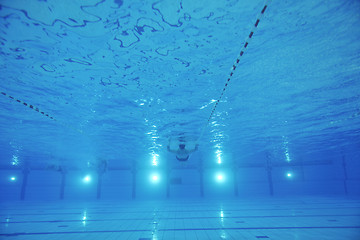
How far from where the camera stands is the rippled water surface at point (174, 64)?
10.2ft

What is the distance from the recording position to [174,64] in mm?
4289

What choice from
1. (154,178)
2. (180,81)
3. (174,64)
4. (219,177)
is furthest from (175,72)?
(219,177)

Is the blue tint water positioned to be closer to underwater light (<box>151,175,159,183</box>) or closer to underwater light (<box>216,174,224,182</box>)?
underwater light (<box>151,175,159,183</box>)

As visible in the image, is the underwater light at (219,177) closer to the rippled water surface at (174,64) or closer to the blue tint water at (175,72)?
the blue tint water at (175,72)

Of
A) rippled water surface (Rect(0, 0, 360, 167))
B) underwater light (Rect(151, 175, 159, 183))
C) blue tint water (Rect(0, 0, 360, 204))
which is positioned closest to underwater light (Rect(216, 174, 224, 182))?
underwater light (Rect(151, 175, 159, 183))

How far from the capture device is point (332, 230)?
7496mm

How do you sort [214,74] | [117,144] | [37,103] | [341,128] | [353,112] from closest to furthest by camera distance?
[214,74]
[37,103]
[353,112]
[341,128]
[117,144]

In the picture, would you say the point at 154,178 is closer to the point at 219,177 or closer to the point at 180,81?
the point at 219,177

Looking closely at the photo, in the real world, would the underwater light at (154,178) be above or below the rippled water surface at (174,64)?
below

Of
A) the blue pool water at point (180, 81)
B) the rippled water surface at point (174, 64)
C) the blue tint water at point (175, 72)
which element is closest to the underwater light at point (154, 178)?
the blue pool water at point (180, 81)

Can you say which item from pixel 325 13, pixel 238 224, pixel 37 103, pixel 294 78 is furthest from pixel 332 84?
pixel 37 103

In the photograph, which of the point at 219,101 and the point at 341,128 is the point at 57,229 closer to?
the point at 219,101

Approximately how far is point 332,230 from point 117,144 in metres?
11.4

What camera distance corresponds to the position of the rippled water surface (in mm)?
3102
